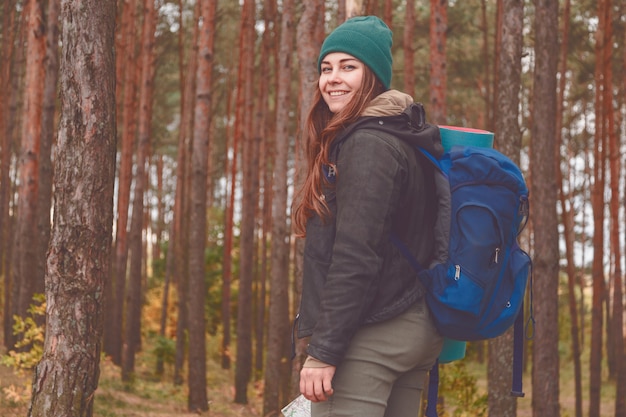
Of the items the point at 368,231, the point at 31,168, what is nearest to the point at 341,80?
the point at 368,231

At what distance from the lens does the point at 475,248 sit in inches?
94.6

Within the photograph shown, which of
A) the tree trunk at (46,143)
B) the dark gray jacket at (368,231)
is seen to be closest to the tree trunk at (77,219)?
the dark gray jacket at (368,231)

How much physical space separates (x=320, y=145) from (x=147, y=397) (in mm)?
10868

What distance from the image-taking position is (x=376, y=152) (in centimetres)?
239

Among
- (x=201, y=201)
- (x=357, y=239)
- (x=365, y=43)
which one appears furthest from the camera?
(x=201, y=201)

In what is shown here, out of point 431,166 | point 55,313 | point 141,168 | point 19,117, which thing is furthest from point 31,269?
point 19,117

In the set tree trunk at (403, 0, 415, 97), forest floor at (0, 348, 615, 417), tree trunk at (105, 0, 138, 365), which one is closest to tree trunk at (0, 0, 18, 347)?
forest floor at (0, 348, 615, 417)

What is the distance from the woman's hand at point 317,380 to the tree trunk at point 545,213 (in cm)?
638

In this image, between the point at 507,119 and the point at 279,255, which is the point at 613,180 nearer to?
the point at 279,255

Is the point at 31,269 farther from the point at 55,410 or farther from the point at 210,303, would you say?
the point at 210,303

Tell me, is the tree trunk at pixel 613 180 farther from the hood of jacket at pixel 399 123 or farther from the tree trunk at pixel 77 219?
the hood of jacket at pixel 399 123

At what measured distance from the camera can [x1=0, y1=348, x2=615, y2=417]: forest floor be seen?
8.77 m

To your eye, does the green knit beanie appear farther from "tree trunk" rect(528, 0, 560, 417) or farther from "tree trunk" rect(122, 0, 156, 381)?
"tree trunk" rect(122, 0, 156, 381)

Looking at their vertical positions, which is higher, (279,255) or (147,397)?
(279,255)
